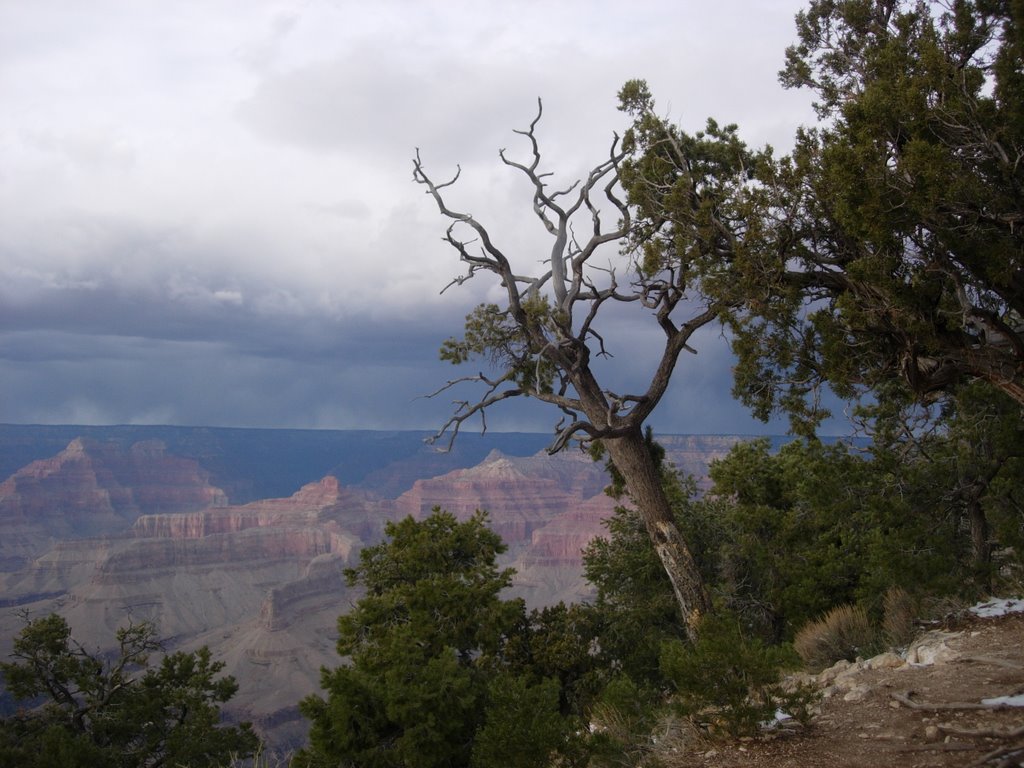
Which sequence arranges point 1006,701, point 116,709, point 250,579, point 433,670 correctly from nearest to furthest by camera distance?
point 1006,701, point 433,670, point 116,709, point 250,579

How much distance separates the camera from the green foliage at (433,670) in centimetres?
793

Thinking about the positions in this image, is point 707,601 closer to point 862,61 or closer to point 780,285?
point 780,285

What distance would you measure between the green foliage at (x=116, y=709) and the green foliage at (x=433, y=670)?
28.4 feet

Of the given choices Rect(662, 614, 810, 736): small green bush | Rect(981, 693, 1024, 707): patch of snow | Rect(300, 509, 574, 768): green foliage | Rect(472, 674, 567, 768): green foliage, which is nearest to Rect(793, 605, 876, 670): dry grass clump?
Rect(300, 509, 574, 768): green foliage

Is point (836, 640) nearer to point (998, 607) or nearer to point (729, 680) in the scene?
point (998, 607)

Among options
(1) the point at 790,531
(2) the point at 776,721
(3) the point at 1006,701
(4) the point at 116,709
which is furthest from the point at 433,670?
(4) the point at 116,709

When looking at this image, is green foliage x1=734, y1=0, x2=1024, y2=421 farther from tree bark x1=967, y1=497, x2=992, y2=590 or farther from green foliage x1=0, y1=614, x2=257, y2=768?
green foliage x1=0, y1=614, x2=257, y2=768

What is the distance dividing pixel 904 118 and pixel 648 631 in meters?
15.0

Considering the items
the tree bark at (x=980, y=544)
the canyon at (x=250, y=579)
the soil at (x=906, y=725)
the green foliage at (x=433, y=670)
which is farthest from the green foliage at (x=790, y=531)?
the canyon at (x=250, y=579)

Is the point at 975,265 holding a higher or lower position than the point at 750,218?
lower

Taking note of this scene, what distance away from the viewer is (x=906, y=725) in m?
7.28

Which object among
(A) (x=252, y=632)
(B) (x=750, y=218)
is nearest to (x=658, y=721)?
(B) (x=750, y=218)

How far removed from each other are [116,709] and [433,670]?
1765 centimetres

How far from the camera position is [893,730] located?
7219 mm
